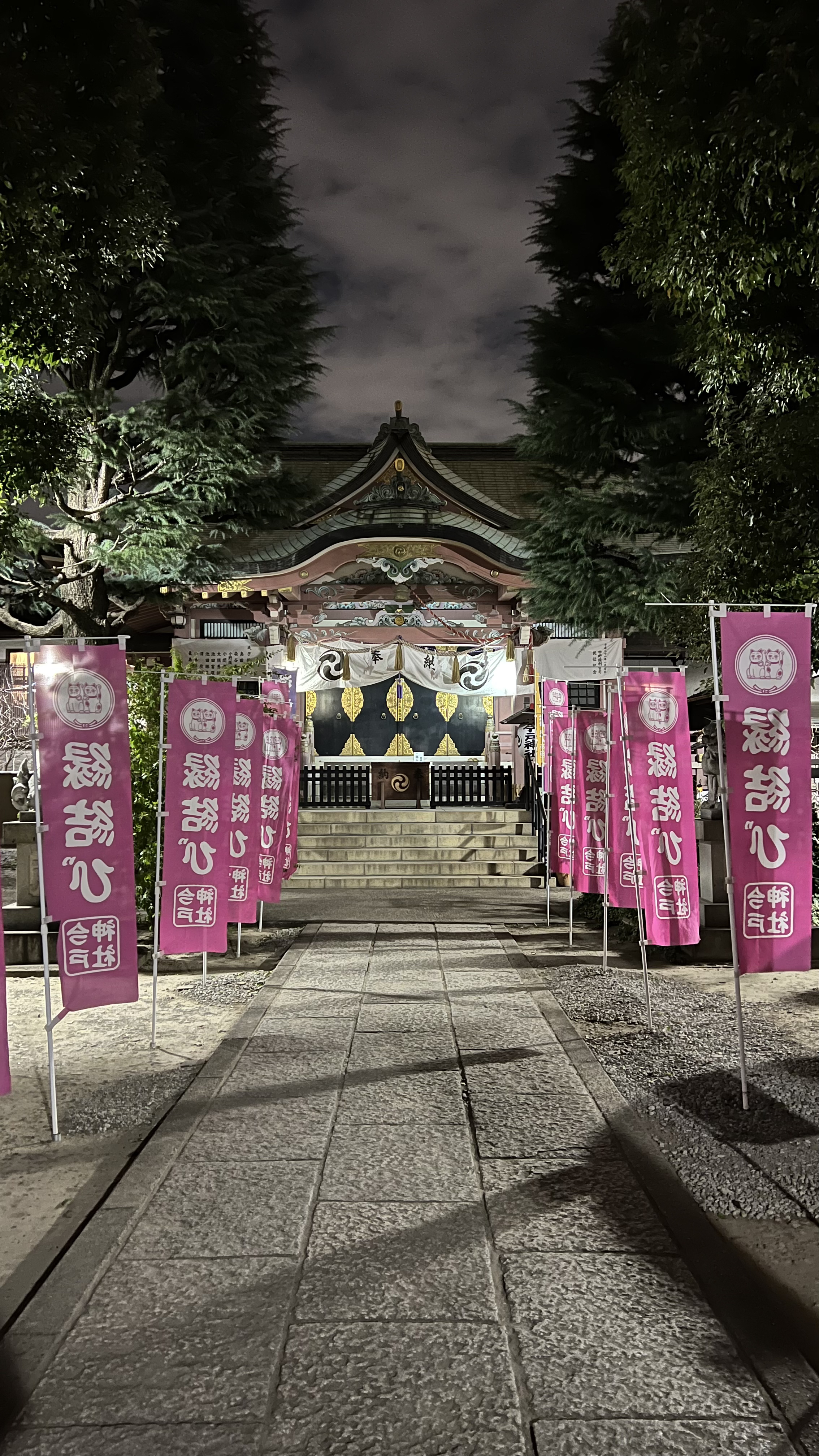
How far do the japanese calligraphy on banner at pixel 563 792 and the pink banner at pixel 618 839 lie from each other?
1621mm

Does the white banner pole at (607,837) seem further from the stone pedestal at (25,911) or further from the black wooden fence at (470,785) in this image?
the black wooden fence at (470,785)

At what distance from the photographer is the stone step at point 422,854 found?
15.2 metres

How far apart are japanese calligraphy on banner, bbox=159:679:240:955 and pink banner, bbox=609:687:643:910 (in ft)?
10.6

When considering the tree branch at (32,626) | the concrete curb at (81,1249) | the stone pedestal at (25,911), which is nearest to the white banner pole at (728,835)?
the concrete curb at (81,1249)

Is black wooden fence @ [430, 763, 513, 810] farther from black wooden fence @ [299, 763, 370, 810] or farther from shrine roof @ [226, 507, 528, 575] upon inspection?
shrine roof @ [226, 507, 528, 575]

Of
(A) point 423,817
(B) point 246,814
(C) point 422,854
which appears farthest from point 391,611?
(B) point 246,814

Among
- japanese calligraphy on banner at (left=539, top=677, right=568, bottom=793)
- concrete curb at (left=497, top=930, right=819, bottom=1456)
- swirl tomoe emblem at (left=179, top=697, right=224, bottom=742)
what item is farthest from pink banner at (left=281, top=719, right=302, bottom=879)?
concrete curb at (left=497, top=930, right=819, bottom=1456)

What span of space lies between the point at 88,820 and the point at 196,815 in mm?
2133

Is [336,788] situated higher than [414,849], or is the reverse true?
[336,788]

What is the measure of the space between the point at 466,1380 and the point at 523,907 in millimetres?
10184

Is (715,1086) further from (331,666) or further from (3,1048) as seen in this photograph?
(331,666)

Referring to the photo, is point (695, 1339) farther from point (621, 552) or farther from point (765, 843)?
point (621, 552)

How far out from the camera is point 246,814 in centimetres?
835

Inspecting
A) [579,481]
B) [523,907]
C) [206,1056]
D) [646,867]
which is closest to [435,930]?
[523,907]
